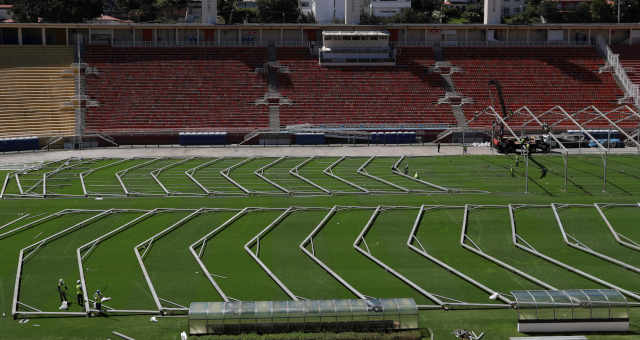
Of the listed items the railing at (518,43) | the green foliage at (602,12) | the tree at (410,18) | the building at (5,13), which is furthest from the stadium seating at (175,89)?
the green foliage at (602,12)

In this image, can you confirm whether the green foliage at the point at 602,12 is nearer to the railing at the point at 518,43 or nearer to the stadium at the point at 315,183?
the stadium at the point at 315,183

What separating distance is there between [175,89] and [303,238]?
3917cm

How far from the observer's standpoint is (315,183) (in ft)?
147

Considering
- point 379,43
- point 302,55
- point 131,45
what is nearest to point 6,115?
point 131,45

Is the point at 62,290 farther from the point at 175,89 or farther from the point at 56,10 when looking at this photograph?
the point at 56,10

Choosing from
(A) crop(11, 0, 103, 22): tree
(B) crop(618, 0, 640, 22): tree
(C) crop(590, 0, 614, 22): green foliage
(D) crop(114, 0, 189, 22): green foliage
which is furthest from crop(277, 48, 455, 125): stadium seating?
(D) crop(114, 0, 189, 22): green foliage

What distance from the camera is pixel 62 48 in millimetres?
72750

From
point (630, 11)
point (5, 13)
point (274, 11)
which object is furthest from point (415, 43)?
point (5, 13)

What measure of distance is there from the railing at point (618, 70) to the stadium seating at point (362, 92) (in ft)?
59.6

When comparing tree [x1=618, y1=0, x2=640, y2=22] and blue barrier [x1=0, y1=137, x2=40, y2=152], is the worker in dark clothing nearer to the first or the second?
blue barrier [x1=0, y1=137, x2=40, y2=152]

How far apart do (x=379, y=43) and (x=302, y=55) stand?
8.16 m

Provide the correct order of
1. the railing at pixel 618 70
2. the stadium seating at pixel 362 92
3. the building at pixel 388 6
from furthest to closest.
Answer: the building at pixel 388 6 < the railing at pixel 618 70 < the stadium seating at pixel 362 92

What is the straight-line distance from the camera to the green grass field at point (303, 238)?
85.3ft

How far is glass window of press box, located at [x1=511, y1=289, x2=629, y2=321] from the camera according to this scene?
2311cm
